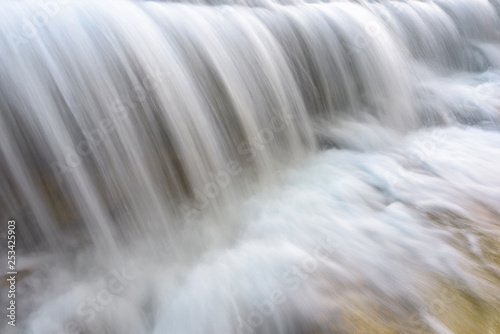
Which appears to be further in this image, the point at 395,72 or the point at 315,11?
the point at 395,72

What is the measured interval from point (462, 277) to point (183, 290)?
151 centimetres

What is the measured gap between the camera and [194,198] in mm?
2725

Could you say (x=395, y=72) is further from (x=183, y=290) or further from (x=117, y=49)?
(x=183, y=290)

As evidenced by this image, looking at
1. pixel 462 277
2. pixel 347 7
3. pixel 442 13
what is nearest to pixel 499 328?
pixel 462 277

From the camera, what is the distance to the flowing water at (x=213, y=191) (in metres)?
2.06

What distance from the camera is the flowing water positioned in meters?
2.06

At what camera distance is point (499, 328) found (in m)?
1.87

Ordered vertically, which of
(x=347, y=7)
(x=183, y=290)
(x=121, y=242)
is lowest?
(x=183, y=290)

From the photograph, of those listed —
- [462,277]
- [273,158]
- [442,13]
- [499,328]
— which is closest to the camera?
[499,328]

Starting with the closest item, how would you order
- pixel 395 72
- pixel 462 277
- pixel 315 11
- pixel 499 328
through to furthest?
pixel 499 328 < pixel 462 277 < pixel 315 11 < pixel 395 72

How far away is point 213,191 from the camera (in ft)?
9.27

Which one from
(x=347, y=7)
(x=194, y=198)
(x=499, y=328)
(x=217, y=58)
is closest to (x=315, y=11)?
(x=347, y=7)

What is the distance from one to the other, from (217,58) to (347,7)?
249 centimetres

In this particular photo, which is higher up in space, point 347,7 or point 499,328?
point 347,7
